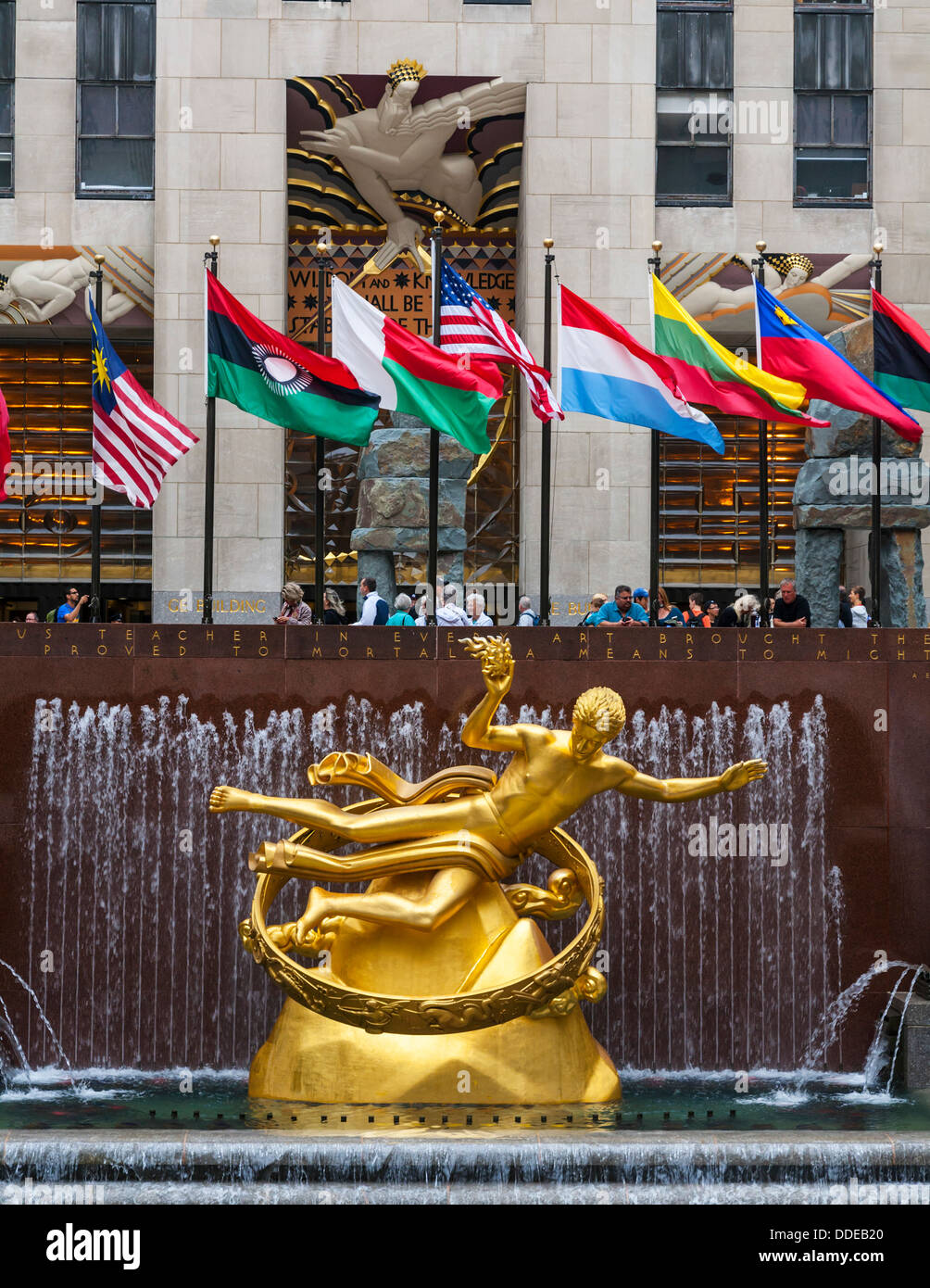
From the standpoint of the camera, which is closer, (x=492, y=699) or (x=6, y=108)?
(x=492, y=699)

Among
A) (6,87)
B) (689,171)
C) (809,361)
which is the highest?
(6,87)

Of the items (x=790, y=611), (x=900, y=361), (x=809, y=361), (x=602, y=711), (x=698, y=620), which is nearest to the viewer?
(x=602, y=711)

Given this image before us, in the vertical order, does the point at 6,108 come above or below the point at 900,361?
above

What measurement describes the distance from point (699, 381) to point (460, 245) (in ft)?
47.2

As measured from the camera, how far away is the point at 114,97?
28547 mm

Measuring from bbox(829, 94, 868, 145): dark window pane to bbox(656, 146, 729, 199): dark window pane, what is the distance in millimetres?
1536

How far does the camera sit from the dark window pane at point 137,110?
93.7 feet

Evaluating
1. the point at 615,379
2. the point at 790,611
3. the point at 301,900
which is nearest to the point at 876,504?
the point at 790,611

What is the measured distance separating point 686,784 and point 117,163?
19.8 metres

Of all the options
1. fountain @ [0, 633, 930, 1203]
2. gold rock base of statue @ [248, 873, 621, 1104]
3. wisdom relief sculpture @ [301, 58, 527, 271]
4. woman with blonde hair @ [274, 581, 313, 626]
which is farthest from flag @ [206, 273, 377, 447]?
wisdom relief sculpture @ [301, 58, 527, 271]

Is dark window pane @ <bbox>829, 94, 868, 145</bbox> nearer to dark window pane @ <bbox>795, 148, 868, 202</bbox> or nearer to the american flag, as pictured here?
dark window pane @ <bbox>795, 148, 868, 202</bbox>

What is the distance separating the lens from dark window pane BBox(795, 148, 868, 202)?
28.5 m

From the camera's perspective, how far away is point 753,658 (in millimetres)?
16344

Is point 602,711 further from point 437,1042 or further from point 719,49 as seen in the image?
point 719,49
